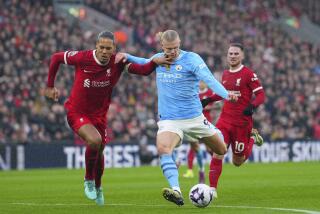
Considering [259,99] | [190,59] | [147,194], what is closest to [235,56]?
[259,99]

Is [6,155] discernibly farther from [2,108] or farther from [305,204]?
[305,204]

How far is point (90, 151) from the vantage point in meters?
13.5

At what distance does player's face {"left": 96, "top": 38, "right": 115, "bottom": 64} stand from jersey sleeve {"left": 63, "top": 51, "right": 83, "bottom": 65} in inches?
15.1

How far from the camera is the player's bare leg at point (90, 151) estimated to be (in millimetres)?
13156

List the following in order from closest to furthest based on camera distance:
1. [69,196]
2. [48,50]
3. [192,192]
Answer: [192,192], [69,196], [48,50]

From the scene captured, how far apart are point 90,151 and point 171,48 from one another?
6.50 ft

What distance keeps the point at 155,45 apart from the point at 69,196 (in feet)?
72.1

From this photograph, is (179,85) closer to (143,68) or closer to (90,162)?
(143,68)

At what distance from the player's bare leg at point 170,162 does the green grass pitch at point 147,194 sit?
225mm

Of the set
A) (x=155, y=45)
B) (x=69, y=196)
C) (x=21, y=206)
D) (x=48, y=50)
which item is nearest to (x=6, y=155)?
(x=48, y=50)

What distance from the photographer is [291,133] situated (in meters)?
36.5

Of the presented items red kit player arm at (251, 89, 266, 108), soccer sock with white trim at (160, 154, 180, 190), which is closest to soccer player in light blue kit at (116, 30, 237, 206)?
soccer sock with white trim at (160, 154, 180, 190)

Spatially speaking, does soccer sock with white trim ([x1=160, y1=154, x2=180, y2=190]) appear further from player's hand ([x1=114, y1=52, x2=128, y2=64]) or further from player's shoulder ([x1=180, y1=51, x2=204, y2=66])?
player's hand ([x1=114, y1=52, x2=128, y2=64])

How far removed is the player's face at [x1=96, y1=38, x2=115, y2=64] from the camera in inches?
509
